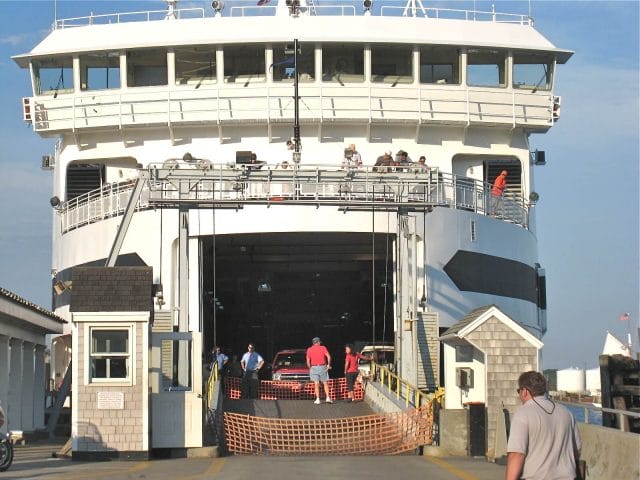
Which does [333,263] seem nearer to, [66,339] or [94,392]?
[66,339]

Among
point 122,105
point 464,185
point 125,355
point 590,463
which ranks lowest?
point 590,463

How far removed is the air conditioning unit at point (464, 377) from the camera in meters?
19.3

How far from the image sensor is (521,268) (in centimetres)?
3070

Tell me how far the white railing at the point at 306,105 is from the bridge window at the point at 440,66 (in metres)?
0.77

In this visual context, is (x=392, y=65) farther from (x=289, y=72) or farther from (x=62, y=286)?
(x=62, y=286)

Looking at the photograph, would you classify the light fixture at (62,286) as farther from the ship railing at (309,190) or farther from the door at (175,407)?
the door at (175,407)

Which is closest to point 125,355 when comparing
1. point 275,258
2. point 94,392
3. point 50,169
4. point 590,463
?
point 94,392

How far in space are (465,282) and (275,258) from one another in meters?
5.81

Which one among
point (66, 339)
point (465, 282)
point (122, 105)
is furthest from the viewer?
point (66, 339)

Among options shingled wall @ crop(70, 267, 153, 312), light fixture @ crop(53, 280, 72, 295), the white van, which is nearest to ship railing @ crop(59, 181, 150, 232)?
light fixture @ crop(53, 280, 72, 295)

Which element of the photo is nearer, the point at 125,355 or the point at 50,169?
the point at 125,355

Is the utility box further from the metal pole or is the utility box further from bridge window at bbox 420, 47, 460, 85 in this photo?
bridge window at bbox 420, 47, 460, 85

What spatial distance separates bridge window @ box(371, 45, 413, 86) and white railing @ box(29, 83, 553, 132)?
0.72 meters

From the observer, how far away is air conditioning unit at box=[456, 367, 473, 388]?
1931 cm
